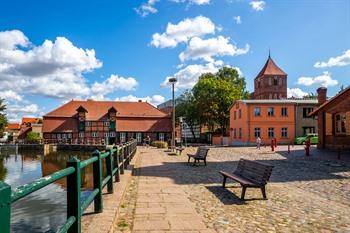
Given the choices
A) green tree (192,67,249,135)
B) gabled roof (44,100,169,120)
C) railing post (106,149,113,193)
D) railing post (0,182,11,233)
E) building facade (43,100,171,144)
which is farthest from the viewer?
gabled roof (44,100,169,120)

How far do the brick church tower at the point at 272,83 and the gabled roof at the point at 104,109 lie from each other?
95.6ft

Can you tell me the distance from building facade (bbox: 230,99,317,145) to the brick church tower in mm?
34603

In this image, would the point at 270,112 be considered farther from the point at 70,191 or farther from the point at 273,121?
the point at 70,191

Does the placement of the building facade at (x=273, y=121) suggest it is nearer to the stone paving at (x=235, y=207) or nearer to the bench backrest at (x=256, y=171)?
the stone paving at (x=235, y=207)

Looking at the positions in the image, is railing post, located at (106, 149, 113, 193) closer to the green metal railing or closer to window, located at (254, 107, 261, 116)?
the green metal railing

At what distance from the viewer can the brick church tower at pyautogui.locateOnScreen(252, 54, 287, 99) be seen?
82.1m

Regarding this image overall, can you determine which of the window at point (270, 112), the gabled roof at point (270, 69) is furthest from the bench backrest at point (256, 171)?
the gabled roof at point (270, 69)

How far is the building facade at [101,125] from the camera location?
2434 inches

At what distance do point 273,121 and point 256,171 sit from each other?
1551 inches

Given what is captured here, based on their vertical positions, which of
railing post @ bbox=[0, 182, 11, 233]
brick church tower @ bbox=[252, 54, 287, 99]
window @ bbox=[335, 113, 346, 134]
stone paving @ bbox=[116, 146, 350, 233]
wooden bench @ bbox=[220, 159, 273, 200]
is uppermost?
brick church tower @ bbox=[252, 54, 287, 99]

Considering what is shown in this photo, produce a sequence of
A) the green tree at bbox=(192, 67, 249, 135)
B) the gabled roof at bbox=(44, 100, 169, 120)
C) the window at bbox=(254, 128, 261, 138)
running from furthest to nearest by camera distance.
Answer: the gabled roof at bbox=(44, 100, 169, 120), the green tree at bbox=(192, 67, 249, 135), the window at bbox=(254, 128, 261, 138)

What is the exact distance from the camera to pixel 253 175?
30.8 feet

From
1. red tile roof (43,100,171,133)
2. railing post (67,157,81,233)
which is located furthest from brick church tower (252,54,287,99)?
railing post (67,157,81,233)

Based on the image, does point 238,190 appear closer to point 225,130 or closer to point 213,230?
point 213,230
